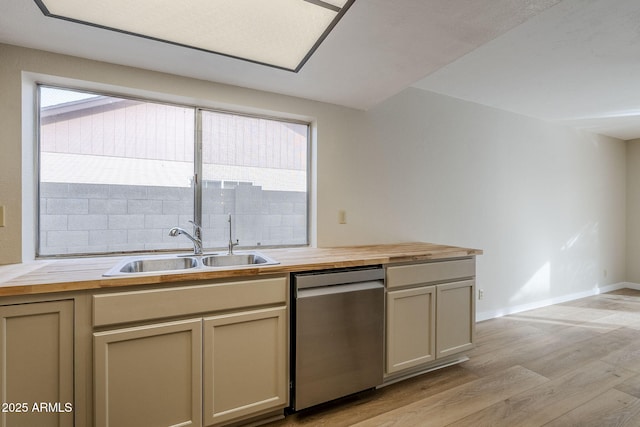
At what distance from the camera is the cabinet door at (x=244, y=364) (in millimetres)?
1547

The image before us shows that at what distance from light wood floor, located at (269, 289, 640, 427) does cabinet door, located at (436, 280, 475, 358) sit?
20 centimetres

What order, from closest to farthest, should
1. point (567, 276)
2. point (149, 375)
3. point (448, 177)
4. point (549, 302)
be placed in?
point (149, 375), point (448, 177), point (549, 302), point (567, 276)

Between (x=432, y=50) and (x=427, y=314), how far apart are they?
1.77 metres

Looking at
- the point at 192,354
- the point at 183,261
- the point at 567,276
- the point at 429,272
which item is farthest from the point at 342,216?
the point at 567,276

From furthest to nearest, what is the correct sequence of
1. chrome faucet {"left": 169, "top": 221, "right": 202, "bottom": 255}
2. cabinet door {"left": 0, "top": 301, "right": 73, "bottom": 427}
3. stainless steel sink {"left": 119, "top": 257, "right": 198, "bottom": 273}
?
chrome faucet {"left": 169, "top": 221, "right": 202, "bottom": 255}, stainless steel sink {"left": 119, "top": 257, "right": 198, "bottom": 273}, cabinet door {"left": 0, "top": 301, "right": 73, "bottom": 427}

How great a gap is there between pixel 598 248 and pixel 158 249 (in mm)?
5964

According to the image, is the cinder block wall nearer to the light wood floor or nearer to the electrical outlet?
the electrical outlet

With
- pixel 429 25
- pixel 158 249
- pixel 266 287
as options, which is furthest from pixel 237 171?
pixel 429 25

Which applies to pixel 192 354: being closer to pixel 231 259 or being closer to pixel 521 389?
pixel 231 259

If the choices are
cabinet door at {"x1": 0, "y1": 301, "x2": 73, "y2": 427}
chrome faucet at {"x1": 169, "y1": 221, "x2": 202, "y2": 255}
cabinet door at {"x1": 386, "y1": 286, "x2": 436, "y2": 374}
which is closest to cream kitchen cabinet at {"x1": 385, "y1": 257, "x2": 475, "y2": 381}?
cabinet door at {"x1": 386, "y1": 286, "x2": 436, "y2": 374}

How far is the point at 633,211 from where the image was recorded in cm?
477

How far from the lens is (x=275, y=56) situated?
181 centimetres

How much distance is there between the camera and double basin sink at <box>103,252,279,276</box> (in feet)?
5.95

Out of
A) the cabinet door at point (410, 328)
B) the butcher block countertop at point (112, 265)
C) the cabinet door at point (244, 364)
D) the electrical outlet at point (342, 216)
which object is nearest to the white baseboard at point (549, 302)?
the cabinet door at point (410, 328)
